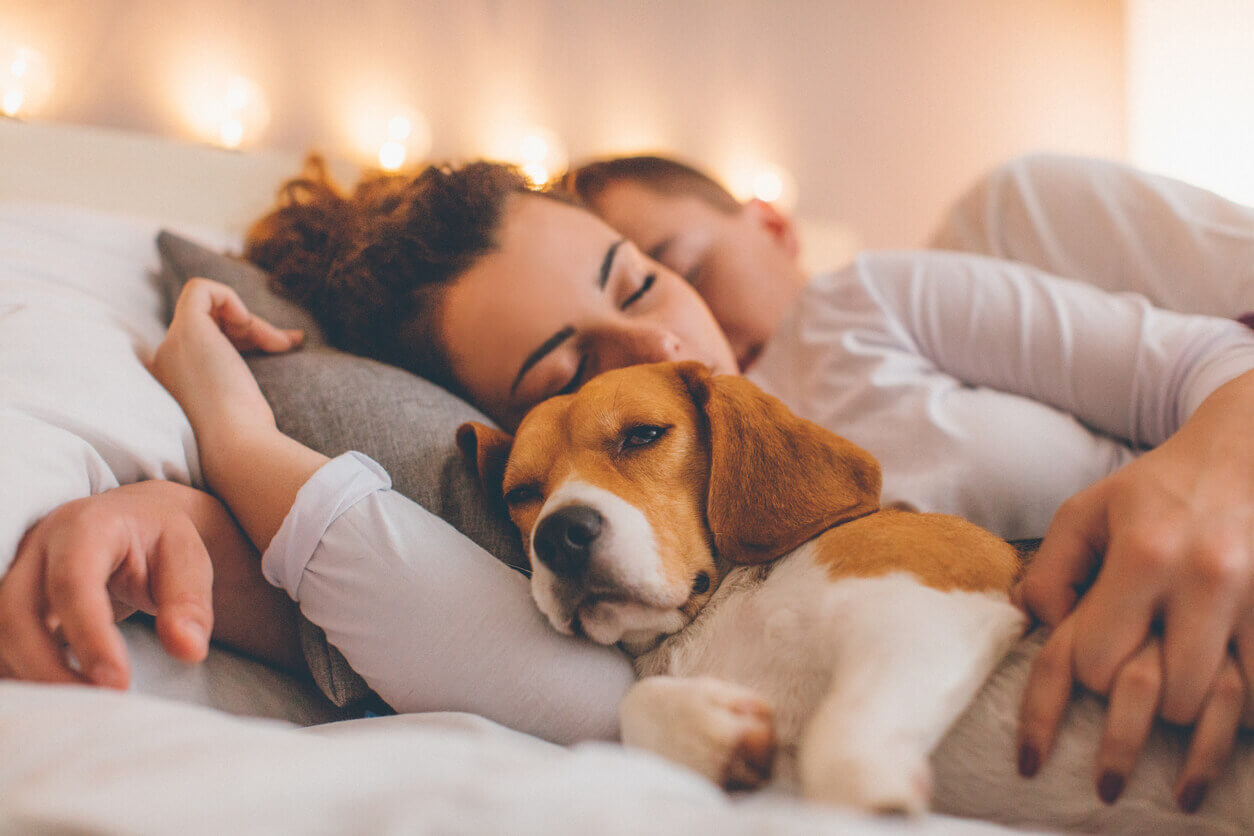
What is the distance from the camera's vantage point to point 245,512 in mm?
1096

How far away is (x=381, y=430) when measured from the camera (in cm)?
124

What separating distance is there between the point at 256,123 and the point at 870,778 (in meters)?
3.49

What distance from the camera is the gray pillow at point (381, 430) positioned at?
1191 mm

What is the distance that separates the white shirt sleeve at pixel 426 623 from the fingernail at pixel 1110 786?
1.74 feet

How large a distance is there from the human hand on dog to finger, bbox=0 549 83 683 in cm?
103

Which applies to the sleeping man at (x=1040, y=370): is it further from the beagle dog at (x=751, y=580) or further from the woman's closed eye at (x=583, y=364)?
the woman's closed eye at (x=583, y=364)

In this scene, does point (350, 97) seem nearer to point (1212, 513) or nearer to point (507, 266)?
point (507, 266)

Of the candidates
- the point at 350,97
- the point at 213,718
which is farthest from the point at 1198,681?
the point at 350,97

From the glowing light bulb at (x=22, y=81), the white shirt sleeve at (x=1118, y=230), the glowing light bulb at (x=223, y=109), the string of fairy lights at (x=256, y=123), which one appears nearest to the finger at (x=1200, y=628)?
the white shirt sleeve at (x=1118, y=230)

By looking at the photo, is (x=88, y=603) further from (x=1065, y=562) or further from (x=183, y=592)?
(x=1065, y=562)

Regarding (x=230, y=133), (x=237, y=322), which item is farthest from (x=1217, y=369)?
(x=230, y=133)

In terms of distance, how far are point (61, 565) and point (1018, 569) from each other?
3.81 feet

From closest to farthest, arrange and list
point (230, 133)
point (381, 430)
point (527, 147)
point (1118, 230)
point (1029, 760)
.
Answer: point (1029, 760)
point (381, 430)
point (1118, 230)
point (230, 133)
point (527, 147)

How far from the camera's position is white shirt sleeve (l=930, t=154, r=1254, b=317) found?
1.60 metres
